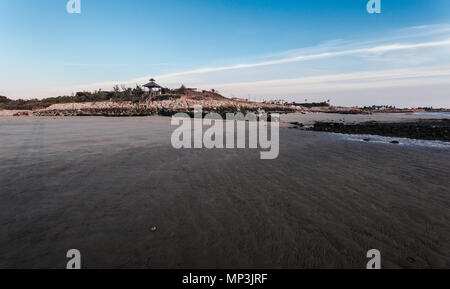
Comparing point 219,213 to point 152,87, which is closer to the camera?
point 219,213

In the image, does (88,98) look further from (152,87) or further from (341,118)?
(341,118)

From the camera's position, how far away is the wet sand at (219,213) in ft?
12.3

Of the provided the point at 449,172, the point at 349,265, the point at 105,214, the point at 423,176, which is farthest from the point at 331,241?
the point at 449,172

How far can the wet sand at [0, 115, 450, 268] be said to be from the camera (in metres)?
3.75

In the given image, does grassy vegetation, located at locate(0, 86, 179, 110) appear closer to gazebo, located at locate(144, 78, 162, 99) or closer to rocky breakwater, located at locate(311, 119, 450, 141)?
gazebo, located at locate(144, 78, 162, 99)

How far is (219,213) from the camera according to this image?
528 cm

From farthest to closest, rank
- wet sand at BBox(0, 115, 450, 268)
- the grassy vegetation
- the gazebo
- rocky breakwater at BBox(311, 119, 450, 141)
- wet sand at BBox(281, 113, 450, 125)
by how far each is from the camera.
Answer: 1. the gazebo
2. the grassy vegetation
3. wet sand at BBox(281, 113, 450, 125)
4. rocky breakwater at BBox(311, 119, 450, 141)
5. wet sand at BBox(0, 115, 450, 268)

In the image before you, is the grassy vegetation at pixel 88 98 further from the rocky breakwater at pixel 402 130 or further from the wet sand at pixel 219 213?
the wet sand at pixel 219 213

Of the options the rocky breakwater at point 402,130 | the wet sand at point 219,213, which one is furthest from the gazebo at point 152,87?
the wet sand at point 219,213

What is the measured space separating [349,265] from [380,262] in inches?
23.8

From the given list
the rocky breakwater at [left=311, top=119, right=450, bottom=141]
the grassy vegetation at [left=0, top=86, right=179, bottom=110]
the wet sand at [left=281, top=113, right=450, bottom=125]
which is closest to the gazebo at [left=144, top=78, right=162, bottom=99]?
the grassy vegetation at [left=0, top=86, right=179, bottom=110]

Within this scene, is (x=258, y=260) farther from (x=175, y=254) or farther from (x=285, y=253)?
(x=175, y=254)

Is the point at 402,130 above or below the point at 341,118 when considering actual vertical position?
below

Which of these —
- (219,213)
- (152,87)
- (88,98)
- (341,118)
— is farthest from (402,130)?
(88,98)
